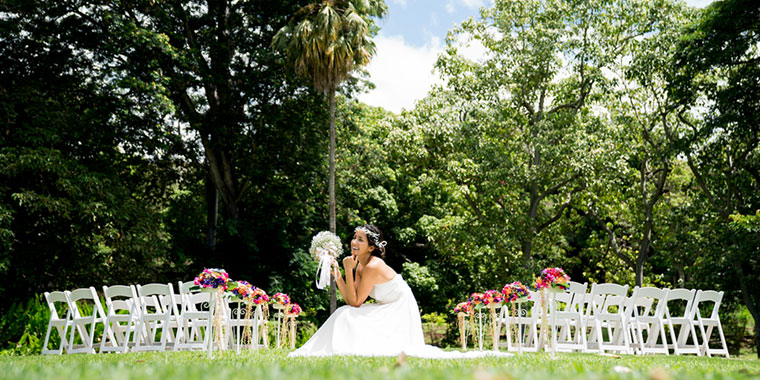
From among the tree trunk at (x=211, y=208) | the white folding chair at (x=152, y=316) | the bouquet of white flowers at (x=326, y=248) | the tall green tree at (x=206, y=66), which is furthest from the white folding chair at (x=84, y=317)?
the tree trunk at (x=211, y=208)

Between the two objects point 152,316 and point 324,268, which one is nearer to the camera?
point 324,268

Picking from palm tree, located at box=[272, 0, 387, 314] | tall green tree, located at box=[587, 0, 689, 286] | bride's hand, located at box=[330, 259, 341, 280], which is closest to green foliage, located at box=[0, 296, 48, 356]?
bride's hand, located at box=[330, 259, 341, 280]

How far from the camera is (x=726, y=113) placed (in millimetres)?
16234

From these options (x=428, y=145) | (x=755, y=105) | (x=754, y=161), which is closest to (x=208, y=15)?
(x=428, y=145)

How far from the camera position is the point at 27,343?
1234 centimetres

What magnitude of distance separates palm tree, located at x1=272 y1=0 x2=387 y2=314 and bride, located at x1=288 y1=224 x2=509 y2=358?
9.99m

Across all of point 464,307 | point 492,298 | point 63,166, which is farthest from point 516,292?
point 63,166

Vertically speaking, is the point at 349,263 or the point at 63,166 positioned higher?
the point at 63,166

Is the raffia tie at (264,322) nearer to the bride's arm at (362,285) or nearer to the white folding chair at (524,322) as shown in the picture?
the bride's arm at (362,285)

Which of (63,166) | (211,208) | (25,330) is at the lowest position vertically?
(25,330)

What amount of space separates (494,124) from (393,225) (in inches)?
234

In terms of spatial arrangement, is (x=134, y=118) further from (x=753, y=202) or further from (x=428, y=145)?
(x=753, y=202)

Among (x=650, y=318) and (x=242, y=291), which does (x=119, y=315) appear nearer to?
(x=242, y=291)

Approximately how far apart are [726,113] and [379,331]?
1384cm
